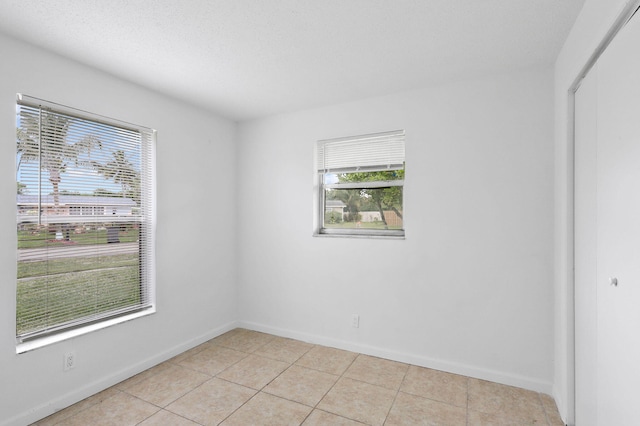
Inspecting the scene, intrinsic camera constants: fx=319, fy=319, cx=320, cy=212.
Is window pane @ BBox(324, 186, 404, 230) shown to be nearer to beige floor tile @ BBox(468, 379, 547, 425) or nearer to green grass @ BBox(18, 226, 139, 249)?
beige floor tile @ BBox(468, 379, 547, 425)

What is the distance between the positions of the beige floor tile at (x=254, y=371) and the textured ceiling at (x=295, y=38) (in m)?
2.50

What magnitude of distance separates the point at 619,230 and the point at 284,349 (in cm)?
281

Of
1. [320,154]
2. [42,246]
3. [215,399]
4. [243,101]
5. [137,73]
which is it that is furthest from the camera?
[320,154]

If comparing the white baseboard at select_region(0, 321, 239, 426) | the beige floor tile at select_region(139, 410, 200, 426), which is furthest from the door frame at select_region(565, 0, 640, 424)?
the white baseboard at select_region(0, 321, 239, 426)

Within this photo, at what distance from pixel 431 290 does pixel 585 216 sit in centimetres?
134

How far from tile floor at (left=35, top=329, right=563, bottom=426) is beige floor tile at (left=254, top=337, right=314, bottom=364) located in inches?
1.0

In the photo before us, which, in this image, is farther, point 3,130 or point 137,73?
point 137,73

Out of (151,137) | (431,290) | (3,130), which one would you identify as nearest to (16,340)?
(3,130)

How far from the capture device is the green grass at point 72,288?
2129 mm

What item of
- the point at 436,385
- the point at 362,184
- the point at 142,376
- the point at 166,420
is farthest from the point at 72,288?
the point at 436,385

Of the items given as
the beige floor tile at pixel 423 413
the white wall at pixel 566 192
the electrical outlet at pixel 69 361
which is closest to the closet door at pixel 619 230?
the white wall at pixel 566 192

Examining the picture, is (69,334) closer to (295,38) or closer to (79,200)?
(79,200)

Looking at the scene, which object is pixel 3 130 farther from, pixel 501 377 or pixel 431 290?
pixel 501 377

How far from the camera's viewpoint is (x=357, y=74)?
2596mm
